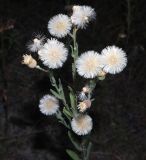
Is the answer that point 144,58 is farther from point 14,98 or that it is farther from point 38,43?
point 38,43

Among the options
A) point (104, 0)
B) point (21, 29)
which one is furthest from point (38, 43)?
point (104, 0)

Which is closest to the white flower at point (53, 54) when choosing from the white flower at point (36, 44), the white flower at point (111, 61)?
the white flower at point (36, 44)

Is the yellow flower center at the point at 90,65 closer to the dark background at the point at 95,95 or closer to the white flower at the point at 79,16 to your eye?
the white flower at the point at 79,16

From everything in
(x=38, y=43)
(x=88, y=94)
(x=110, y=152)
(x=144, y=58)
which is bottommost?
(x=110, y=152)

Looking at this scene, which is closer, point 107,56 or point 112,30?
point 107,56

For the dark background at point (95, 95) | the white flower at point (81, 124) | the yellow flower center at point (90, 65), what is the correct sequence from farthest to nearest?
the dark background at point (95, 95) < the white flower at point (81, 124) < the yellow flower center at point (90, 65)

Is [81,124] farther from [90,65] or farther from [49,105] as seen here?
[90,65]
